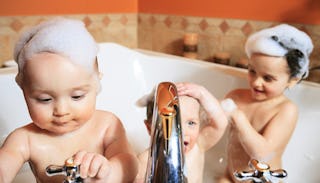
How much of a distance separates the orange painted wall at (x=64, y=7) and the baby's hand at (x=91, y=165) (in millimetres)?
1281

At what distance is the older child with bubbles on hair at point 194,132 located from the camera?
703 millimetres

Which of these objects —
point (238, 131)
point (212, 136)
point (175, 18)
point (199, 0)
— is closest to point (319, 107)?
point (238, 131)

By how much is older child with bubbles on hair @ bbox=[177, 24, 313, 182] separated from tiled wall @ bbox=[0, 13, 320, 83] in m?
0.46

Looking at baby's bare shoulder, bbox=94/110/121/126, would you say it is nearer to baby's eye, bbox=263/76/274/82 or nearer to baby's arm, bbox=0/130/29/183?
baby's arm, bbox=0/130/29/183

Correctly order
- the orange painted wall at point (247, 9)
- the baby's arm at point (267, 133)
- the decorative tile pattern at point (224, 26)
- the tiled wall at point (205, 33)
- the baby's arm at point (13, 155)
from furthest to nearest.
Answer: the decorative tile pattern at point (224, 26) → the tiled wall at point (205, 33) → the orange painted wall at point (247, 9) → the baby's arm at point (267, 133) → the baby's arm at point (13, 155)

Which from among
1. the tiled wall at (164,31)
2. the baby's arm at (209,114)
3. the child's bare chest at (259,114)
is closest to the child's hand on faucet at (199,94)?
the baby's arm at (209,114)

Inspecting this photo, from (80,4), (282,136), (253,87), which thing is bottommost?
(282,136)

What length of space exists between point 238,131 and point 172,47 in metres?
1.10

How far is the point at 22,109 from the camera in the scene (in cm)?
111

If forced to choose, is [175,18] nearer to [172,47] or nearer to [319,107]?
[172,47]

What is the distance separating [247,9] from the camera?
1.56 m

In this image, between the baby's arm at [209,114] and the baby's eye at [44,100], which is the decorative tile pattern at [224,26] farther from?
the baby's eye at [44,100]

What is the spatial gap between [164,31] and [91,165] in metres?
1.54

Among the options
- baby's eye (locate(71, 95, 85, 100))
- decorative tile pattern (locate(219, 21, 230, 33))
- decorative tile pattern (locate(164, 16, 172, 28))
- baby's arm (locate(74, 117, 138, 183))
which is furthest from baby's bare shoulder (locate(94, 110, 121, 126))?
decorative tile pattern (locate(164, 16, 172, 28))
